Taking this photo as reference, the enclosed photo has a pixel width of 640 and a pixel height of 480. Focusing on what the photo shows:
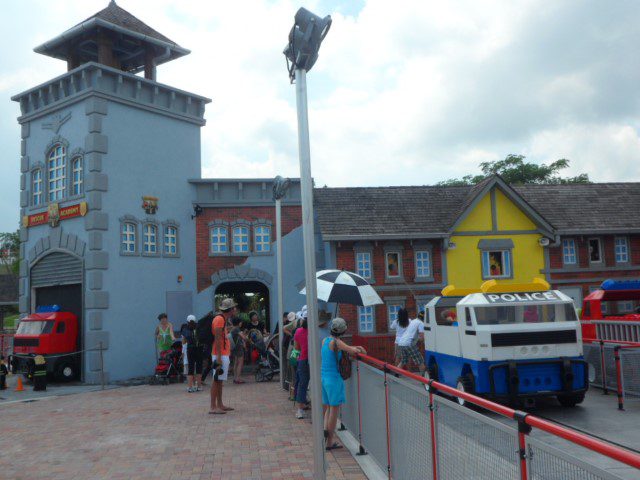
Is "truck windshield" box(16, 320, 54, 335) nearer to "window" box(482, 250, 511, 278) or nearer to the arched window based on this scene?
the arched window

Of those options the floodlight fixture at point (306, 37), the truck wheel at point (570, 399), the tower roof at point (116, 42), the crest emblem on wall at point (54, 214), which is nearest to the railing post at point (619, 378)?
the truck wheel at point (570, 399)

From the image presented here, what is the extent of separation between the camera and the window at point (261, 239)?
21609mm

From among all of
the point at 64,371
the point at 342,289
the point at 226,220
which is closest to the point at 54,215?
the point at 64,371

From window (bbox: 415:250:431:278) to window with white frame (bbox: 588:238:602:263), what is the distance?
6566mm

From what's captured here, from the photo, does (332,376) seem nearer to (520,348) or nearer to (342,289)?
(342,289)

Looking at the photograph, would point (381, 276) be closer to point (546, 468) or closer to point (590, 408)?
point (590, 408)

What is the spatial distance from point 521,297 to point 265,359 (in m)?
8.45

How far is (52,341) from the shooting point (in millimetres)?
17812

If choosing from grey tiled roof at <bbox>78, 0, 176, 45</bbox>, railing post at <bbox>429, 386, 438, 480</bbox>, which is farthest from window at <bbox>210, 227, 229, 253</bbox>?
railing post at <bbox>429, 386, 438, 480</bbox>

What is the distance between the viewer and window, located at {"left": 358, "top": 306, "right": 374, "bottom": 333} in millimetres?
21344

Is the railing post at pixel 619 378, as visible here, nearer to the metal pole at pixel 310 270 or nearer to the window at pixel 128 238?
the metal pole at pixel 310 270

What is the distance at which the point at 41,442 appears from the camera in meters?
9.30

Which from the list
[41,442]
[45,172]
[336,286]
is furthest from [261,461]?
[45,172]

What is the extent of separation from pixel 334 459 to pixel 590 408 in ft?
18.9
